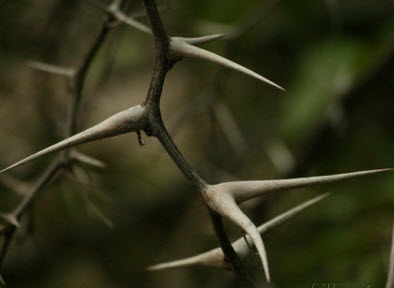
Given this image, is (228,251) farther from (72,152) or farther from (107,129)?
(72,152)

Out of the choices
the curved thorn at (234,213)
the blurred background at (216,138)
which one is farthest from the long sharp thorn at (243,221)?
the blurred background at (216,138)

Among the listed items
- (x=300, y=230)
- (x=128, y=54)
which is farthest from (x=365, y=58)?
(x=128, y=54)

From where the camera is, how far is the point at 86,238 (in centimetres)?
198

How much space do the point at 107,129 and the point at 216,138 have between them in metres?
1.03

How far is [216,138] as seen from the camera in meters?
1.53

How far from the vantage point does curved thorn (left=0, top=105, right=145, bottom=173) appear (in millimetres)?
499

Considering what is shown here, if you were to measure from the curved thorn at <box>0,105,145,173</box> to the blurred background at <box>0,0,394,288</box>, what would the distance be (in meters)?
0.66

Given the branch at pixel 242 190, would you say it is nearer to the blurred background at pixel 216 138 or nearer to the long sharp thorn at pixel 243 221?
the long sharp thorn at pixel 243 221

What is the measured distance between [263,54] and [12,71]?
69 centimetres

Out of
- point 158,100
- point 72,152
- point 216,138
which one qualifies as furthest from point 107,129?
point 216,138

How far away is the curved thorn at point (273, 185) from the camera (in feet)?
1.69

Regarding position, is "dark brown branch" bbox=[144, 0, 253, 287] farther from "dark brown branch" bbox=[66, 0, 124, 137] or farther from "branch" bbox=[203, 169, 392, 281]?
"dark brown branch" bbox=[66, 0, 124, 137]

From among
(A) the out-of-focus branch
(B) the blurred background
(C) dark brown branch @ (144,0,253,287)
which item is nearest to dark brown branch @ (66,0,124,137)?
(A) the out-of-focus branch

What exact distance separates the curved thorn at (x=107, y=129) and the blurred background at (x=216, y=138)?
66cm
